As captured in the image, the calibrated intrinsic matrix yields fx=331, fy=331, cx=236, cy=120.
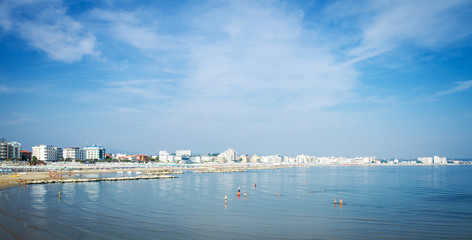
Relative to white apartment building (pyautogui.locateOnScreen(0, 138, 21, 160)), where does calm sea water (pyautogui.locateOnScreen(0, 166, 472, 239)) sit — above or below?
below

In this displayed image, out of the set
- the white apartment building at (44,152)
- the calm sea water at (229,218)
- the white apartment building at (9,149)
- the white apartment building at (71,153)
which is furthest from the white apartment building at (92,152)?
the calm sea water at (229,218)

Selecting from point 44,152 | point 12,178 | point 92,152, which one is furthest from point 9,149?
point 12,178

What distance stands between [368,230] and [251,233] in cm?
912

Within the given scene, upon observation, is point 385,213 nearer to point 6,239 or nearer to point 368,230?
point 368,230

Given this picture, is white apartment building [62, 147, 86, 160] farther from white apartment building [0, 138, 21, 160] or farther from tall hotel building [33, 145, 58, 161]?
white apartment building [0, 138, 21, 160]

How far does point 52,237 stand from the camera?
22.0 meters

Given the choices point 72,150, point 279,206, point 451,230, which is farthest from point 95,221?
point 72,150

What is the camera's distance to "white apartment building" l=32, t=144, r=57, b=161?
162 metres

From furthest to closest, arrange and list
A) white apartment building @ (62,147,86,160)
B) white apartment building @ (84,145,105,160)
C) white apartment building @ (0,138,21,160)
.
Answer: white apartment building @ (84,145,105,160) → white apartment building @ (62,147,86,160) → white apartment building @ (0,138,21,160)

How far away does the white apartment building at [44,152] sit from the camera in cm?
16250

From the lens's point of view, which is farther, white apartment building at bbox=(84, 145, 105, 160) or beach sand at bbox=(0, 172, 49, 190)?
white apartment building at bbox=(84, 145, 105, 160)

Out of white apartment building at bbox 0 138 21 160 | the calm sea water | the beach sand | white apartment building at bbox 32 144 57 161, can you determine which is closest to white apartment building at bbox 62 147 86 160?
white apartment building at bbox 32 144 57 161

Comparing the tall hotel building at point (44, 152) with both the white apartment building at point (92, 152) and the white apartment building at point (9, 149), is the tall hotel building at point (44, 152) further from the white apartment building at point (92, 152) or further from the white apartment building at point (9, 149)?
the white apartment building at point (92, 152)

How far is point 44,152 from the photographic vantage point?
162750 millimetres
